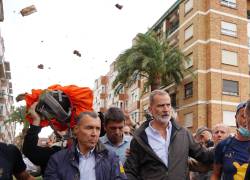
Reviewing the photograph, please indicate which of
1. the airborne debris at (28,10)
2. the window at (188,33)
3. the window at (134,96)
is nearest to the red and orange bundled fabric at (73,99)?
the airborne debris at (28,10)

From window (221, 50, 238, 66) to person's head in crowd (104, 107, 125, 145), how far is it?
28.7 meters

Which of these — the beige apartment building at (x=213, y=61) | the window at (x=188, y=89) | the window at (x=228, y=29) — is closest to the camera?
the beige apartment building at (x=213, y=61)

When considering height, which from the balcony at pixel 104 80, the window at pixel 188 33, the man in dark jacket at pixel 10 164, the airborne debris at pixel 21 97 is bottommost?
the man in dark jacket at pixel 10 164

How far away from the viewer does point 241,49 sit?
3272cm

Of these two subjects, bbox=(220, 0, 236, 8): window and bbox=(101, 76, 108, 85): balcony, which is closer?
bbox=(220, 0, 236, 8): window

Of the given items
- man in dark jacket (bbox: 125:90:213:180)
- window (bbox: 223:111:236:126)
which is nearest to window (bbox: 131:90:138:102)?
window (bbox: 223:111:236:126)

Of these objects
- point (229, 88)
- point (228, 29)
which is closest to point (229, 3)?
point (228, 29)

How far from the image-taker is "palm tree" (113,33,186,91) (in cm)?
2853

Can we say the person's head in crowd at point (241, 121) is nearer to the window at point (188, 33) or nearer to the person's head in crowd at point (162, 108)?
the person's head in crowd at point (162, 108)

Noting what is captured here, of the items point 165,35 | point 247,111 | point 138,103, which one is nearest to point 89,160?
point 247,111

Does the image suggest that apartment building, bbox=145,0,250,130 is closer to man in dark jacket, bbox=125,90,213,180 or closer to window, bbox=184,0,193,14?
window, bbox=184,0,193,14

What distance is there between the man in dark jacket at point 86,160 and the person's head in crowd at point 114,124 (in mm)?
785

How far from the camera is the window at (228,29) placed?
32688 mm

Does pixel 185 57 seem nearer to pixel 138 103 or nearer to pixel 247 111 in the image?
pixel 138 103
